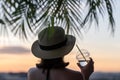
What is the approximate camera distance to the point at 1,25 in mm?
1395

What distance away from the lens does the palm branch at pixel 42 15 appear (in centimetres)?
140

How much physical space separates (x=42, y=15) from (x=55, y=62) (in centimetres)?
133

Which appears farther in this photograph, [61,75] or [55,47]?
[55,47]

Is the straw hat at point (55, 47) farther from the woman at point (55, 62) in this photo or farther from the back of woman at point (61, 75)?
the back of woman at point (61, 75)

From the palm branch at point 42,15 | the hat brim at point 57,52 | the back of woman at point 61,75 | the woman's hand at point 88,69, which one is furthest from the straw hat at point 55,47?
the palm branch at point 42,15

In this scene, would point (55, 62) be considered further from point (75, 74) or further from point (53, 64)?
point (75, 74)

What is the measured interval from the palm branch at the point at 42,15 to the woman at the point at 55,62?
42.6 inches

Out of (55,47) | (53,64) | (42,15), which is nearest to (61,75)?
(53,64)

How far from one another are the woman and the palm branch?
108 centimetres

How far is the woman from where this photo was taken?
8.73 feet

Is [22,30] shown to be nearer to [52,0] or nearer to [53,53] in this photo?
[52,0]

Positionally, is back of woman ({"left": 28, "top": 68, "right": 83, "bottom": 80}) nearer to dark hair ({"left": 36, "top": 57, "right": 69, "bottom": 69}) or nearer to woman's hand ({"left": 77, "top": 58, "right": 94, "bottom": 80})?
dark hair ({"left": 36, "top": 57, "right": 69, "bottom": 69})

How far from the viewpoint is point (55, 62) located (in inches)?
107

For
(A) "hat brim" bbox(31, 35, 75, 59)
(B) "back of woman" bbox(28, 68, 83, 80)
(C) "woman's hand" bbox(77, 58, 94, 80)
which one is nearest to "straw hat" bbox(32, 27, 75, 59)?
(A) "hat brim" bbox(31, 35, 75, 59)
